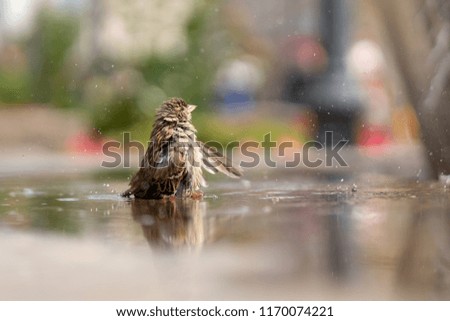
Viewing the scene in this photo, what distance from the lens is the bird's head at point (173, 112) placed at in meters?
3.31

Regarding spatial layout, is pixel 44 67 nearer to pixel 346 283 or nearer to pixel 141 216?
pixel 141 216

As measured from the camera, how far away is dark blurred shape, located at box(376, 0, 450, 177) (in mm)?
4098

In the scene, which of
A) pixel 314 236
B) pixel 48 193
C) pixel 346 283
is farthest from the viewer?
pixel 48 193

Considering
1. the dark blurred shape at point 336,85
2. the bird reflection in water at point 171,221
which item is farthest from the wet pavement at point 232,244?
the dark blurred shape at point 336,85

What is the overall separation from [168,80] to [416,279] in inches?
191

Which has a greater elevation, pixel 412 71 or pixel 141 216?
pixel 412 71

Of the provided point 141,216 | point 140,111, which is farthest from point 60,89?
point 141,216

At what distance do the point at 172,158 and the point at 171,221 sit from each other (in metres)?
0.40

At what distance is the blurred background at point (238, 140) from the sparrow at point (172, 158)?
0.08 metres

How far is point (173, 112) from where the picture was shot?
332 centimetres

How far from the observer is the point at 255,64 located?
25.0ft

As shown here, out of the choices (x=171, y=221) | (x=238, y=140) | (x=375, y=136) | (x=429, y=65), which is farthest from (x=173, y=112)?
(x=375, y=136)

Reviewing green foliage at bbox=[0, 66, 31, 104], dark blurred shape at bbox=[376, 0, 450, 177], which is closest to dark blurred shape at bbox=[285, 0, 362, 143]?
dark blurred shape at bbox=[376, 0, 450, 177]

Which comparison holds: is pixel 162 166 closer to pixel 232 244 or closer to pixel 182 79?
pixel 232 244
